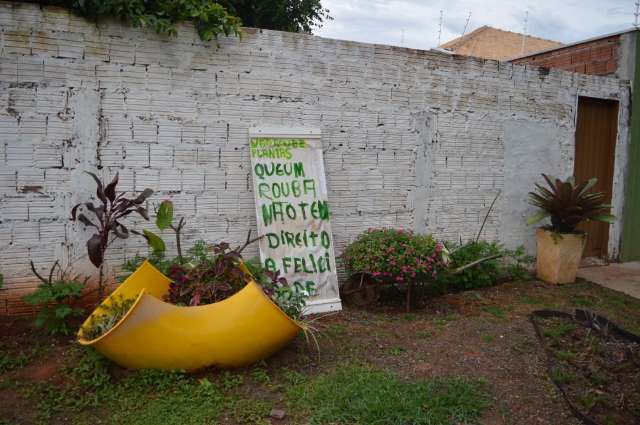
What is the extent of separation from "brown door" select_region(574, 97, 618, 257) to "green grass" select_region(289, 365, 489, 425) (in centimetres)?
462

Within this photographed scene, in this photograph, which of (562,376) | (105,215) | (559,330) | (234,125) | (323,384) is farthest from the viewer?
(234,125)

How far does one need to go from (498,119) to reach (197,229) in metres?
3.70

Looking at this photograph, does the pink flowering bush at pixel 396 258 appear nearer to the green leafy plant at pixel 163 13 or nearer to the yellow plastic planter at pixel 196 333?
the yellow plastic planter at pixel 196 333

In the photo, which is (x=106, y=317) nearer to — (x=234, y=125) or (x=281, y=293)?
(x=281, y=293)

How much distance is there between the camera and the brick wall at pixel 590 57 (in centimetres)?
671

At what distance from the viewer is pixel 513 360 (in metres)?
3.58

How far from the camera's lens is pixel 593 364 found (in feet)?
11.5

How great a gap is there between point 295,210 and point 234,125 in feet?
3.07

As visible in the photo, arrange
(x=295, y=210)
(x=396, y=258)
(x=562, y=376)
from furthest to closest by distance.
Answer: (x=295, y=210), (x=396, y=258), (x=562, y=376)

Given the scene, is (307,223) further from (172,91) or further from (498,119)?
(498,119)

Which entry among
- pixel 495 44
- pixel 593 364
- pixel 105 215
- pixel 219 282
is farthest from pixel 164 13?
pixel 495 44

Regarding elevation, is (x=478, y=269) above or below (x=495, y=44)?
below

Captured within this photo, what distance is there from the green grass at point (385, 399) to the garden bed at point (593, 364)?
615mm

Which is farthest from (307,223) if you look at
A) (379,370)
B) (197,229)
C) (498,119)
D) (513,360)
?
(498,119)
